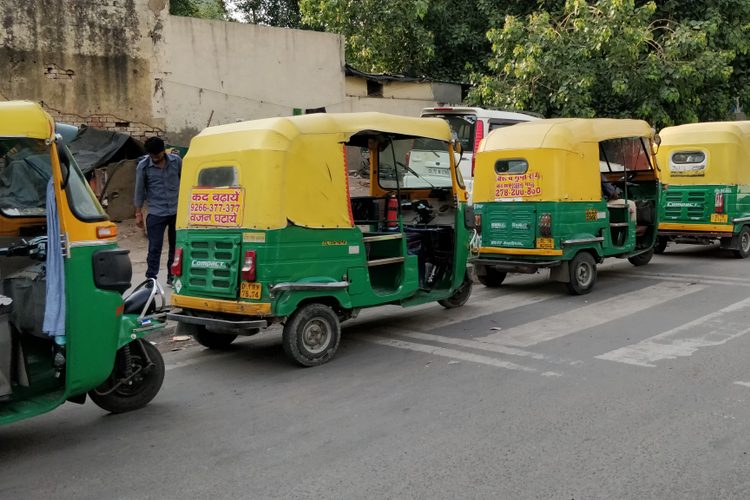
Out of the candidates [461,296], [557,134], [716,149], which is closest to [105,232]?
[461,296]

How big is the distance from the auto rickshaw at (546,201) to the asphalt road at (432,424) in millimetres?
Answer: 1730

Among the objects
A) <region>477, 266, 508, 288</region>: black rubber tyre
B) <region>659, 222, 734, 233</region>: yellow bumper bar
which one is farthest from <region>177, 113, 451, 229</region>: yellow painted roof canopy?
<region>659, 222, 734, 233</region>: yellow bumper bar

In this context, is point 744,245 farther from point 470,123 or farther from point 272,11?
point 272,11

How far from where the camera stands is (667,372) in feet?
17.7

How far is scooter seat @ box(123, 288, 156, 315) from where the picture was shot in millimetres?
4641

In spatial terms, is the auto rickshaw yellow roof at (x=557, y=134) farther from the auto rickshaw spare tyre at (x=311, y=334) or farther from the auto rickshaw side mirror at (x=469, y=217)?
the auto rickshaw spare tyre at (x=311, y=334)

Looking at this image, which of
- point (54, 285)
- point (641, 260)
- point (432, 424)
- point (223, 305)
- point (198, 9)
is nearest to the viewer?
point (54, 285)

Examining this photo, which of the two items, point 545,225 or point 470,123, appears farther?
point 470,123

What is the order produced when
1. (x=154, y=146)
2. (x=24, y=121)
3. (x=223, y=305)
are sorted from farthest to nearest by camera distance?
(x=154, y=146) < (x=223, y=305) < (x=24, y=121)

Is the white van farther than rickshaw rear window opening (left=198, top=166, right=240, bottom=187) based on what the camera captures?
Yes

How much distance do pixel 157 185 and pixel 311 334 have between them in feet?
11.3

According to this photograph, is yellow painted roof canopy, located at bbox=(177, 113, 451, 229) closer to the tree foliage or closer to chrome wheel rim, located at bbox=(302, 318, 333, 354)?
chrome wheel rim, located at bbox=(302, 318, 333, 354)

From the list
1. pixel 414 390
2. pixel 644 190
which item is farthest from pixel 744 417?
pixel 644 190

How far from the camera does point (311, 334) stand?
5926 millimetres
